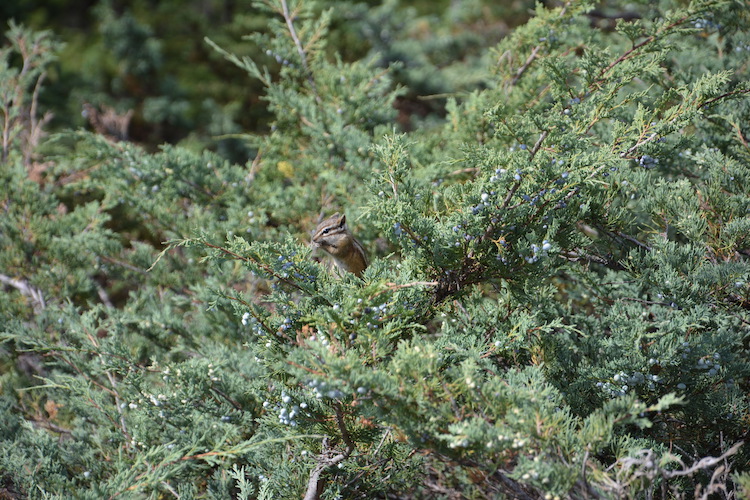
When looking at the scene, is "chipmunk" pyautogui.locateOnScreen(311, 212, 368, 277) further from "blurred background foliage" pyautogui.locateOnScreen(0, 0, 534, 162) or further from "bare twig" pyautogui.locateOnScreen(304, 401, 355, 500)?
"blurred background foliage" pyautogui.locateOnScreen(0, 0, 534, 162)

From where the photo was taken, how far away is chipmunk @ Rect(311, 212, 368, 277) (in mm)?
2492

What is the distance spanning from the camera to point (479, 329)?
2080 mm

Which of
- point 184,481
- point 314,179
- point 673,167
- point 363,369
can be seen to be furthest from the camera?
point 314,179

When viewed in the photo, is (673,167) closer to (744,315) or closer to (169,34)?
(744,315)

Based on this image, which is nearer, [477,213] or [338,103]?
[477,213]

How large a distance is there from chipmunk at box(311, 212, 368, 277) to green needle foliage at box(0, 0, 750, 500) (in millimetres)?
295

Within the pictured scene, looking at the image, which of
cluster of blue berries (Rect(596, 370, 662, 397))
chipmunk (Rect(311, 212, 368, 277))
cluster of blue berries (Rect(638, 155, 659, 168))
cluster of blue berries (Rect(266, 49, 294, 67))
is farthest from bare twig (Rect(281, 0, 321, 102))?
cluster of blue berries (Rect(596, 370, 662, 397))

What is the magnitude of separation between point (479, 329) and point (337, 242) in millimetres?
739

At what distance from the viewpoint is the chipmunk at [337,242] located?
2492mm

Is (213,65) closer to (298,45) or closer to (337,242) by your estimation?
(298,45)

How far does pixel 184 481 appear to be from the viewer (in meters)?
2.46

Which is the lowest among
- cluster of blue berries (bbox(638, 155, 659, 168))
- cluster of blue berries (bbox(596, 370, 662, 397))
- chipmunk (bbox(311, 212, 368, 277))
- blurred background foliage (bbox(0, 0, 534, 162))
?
blurred background foliage (bbox(0, 0, 534, 162))

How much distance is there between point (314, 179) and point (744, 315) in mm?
2190

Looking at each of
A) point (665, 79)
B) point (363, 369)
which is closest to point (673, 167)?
point (665, 79)
